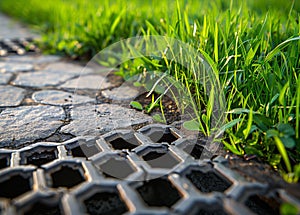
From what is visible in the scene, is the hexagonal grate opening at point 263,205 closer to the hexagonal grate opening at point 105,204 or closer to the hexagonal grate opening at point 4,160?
the hexagonal grate opening at point 105,204

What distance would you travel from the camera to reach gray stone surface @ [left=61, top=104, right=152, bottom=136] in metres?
1.43

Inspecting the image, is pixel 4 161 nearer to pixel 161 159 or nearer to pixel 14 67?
pixel 161 159

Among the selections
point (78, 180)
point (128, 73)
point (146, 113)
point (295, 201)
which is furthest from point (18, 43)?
point (295, 201)

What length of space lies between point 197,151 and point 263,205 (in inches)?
12.6

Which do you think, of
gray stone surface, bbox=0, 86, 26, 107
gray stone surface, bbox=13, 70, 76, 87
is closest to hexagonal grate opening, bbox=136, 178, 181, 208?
gray stone surface, bbox=0, 86, 26, 107

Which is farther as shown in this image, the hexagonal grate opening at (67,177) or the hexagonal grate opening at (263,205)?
the hexagonal grate opening at (67,177)

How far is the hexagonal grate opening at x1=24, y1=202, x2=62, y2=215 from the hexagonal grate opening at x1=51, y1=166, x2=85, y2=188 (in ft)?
0.26

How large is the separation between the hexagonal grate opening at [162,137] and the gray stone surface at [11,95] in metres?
0.84

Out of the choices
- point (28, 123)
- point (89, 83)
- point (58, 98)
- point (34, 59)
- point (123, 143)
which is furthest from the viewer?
point (34, 59)

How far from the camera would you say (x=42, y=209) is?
97 cm

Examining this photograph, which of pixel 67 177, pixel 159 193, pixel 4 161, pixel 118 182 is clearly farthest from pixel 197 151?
pixel 4 161

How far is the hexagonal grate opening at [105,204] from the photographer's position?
99 cm

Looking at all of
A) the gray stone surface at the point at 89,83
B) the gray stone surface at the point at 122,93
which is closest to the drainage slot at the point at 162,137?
the gray stone surface at the point at 122,93

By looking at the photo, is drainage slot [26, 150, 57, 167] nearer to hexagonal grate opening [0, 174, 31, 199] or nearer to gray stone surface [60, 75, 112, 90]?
hexagonal grate opening [0, 174, 31, 199]
